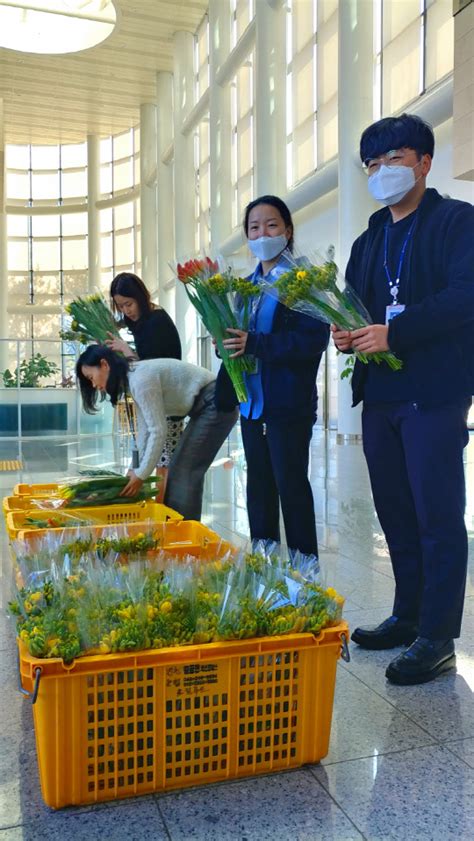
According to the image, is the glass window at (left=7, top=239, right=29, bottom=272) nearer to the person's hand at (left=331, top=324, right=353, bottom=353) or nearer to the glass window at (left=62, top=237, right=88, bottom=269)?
the glass window at (left=62, top=237, right=88, bottom=269)

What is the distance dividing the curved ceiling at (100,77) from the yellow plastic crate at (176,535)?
63.0 ft

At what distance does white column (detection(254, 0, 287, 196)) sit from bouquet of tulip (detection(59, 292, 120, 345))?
11.3m

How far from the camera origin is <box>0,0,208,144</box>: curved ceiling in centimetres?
2005

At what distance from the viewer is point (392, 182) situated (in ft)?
7.25

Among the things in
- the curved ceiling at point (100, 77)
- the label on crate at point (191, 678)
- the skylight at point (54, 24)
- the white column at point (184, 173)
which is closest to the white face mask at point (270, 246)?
the label on crate at point (191, 678)

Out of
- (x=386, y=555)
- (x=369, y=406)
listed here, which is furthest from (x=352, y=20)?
(x=369, y=406)

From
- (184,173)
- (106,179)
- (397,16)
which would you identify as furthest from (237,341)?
(106,179)

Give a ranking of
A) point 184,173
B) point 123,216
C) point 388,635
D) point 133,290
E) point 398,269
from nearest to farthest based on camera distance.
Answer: point 398,269, point 388,635, point 133,290, point 184,173, point 123,216

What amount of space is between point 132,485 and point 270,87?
13554 millimetres

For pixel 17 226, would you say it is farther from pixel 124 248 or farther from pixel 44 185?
pixel 124 248

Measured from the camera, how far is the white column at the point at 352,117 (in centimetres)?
1141

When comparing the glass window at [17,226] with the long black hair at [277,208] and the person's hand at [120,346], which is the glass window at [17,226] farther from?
the long black hair at [277,208]

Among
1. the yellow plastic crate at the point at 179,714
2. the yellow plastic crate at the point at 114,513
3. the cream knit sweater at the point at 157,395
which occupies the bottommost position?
the yellow plastic crate at the point at 179,714

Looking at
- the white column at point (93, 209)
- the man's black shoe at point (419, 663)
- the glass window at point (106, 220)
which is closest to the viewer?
the man's black shoe at point (419, 663)
